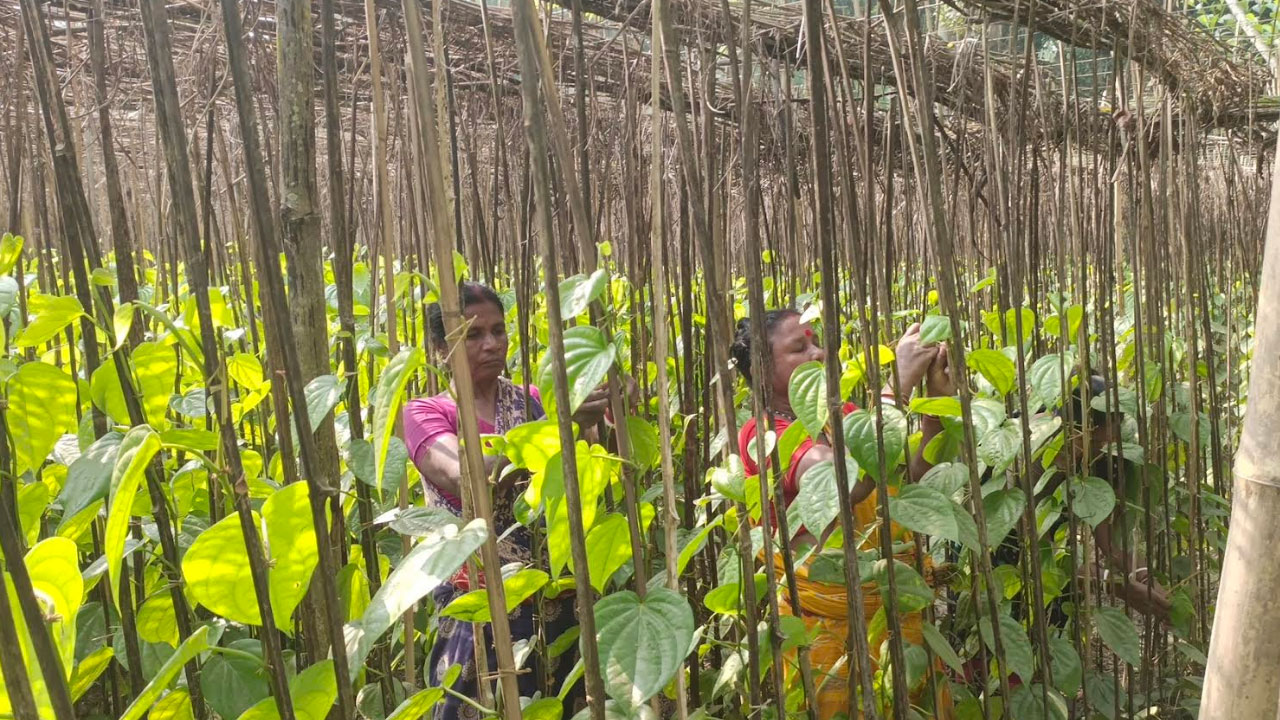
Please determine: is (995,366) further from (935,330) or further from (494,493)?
(494,493)

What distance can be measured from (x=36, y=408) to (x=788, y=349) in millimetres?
934

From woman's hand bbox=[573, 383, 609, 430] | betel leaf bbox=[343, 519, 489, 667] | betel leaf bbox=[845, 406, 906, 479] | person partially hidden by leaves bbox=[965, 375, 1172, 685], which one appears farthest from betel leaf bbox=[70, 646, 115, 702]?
person partially hidden by leaves bbox=[965, 375, 1172, 685]

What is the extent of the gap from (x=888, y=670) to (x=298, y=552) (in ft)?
2.61

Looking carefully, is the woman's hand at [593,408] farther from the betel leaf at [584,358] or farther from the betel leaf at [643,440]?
the betel leaf at [584,358]

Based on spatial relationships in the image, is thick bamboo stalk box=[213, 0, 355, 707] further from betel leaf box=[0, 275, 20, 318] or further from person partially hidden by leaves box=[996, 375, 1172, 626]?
person partially hidden by leaves box=[996, 375, 1172, 626]

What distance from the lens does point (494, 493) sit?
1233mm

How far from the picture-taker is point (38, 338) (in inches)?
33.0

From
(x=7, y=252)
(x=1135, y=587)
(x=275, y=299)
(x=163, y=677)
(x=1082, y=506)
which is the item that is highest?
(x=275, y=299)

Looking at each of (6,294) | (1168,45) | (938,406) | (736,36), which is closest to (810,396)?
(938,406)

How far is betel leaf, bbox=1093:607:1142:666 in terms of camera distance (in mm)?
1299

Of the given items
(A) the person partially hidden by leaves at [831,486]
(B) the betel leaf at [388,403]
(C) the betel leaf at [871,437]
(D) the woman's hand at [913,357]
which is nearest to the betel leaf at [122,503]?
(B) the betel leaf at [388,403]

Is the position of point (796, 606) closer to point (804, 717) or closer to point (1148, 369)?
point (804, 717)

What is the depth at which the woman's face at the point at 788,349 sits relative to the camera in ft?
4.60

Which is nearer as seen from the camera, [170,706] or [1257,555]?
[1257,555]
